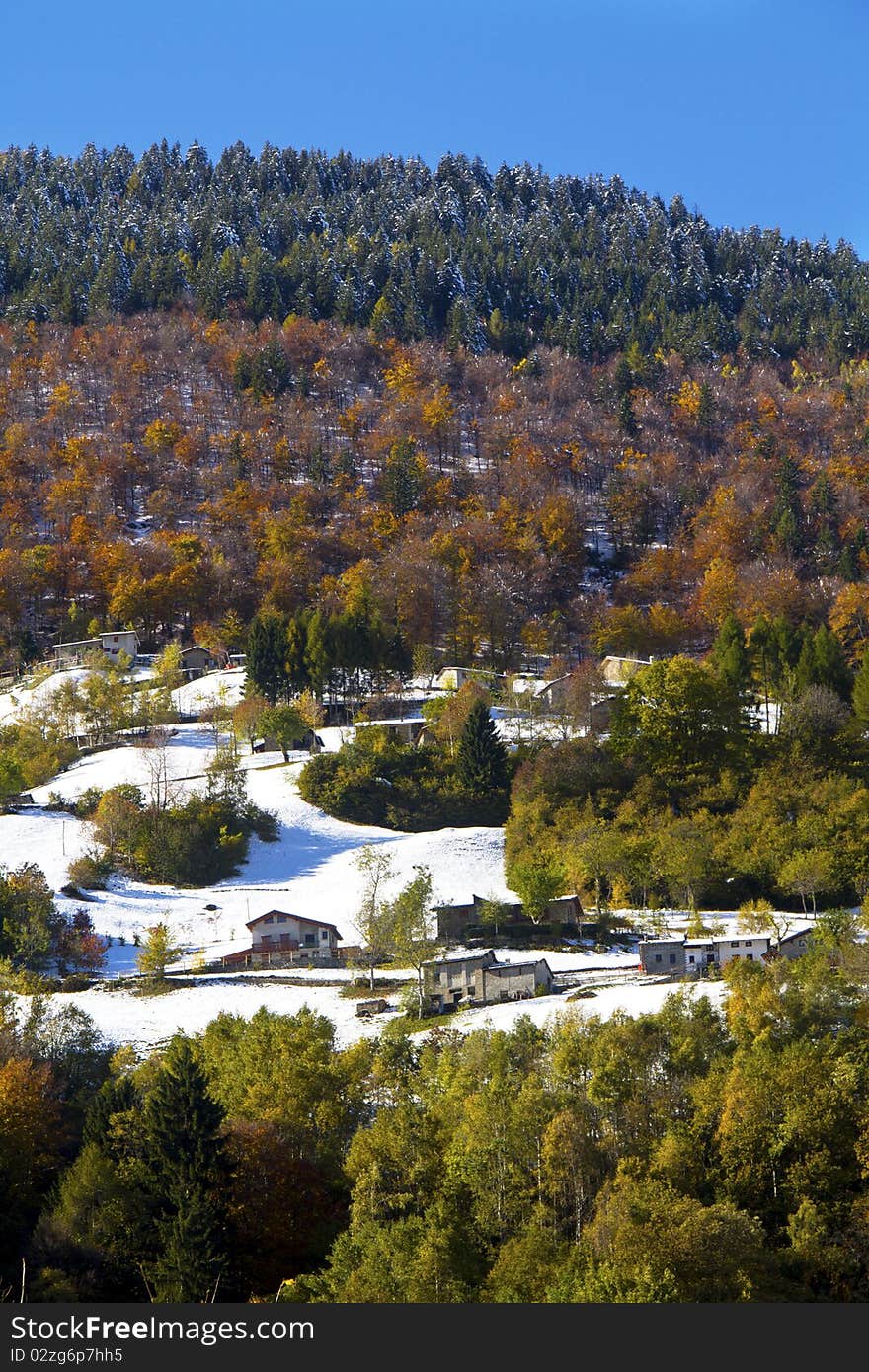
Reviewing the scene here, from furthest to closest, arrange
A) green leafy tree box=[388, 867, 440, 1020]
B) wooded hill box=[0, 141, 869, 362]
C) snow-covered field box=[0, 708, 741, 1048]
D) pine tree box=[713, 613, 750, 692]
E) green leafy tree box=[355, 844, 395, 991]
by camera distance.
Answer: wooded hill box=[0, 141, 869, 362] < pine tree box=[713, 613, 750, 692] < green leafy tree box=[355, 844, 395, 991] < green leafy tree box=[388, 867, 440, 1020] < snow-covered field box=[0, 708, 741, 1048]

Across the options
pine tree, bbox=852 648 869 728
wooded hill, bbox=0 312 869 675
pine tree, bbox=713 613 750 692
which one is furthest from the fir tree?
pine tree, bbox=852 648 869 728

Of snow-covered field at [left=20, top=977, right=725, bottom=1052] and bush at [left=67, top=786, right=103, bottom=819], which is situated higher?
bush at [left=67, top=786, right=103, bottom=819]

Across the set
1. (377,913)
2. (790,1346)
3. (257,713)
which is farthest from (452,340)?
(790,1346)

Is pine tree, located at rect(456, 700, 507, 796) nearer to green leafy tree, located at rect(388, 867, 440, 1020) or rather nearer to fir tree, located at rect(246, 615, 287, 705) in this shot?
green leafy tree, located at rect(388, 867, 440, 1020)

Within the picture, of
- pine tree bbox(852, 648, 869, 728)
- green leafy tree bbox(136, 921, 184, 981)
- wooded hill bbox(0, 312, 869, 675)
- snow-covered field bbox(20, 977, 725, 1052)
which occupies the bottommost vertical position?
snow-covered field bbox(20, 977, 725, 1052)

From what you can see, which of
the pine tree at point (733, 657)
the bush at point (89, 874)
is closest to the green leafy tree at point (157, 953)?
the bush at point (89, 874)

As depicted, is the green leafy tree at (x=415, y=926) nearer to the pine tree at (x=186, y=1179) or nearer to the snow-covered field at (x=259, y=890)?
the snow-covered field at (x=259, y=890)

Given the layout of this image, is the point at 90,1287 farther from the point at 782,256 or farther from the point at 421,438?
the point at 782,256
